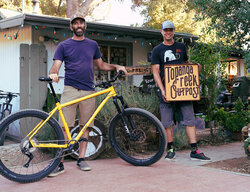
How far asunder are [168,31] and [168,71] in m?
0.56

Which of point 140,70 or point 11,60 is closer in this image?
point 140,70

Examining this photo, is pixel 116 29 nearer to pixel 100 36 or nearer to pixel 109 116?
pixel 100 36

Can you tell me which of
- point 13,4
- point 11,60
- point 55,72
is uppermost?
point 13,4

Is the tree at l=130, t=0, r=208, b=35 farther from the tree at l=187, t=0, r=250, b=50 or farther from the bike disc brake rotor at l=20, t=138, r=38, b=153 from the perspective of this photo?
the bike disc brake rotor at l=20, t=138, r=38, b=153

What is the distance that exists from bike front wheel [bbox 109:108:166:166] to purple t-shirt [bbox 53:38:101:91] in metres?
0.63

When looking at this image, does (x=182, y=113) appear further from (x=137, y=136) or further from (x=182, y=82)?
(x=137, y=136)

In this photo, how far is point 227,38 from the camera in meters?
5.53

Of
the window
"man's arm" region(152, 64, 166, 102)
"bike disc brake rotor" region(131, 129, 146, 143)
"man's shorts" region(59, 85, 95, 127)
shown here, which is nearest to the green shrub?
"man's arm" region(152, 64, 166, 102)

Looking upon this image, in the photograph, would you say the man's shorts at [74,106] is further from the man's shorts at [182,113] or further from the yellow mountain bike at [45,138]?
the man's shorts at [182,113]

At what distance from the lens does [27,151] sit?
3.62m

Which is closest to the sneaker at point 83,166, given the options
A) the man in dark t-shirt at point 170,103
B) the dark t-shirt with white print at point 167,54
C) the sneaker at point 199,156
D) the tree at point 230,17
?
the man in dark t-shirt at point 170,103

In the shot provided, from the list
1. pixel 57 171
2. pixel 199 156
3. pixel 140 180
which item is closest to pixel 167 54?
pixel 199 156

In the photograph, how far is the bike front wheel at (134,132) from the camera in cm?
407

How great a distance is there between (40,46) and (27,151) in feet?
12.7
